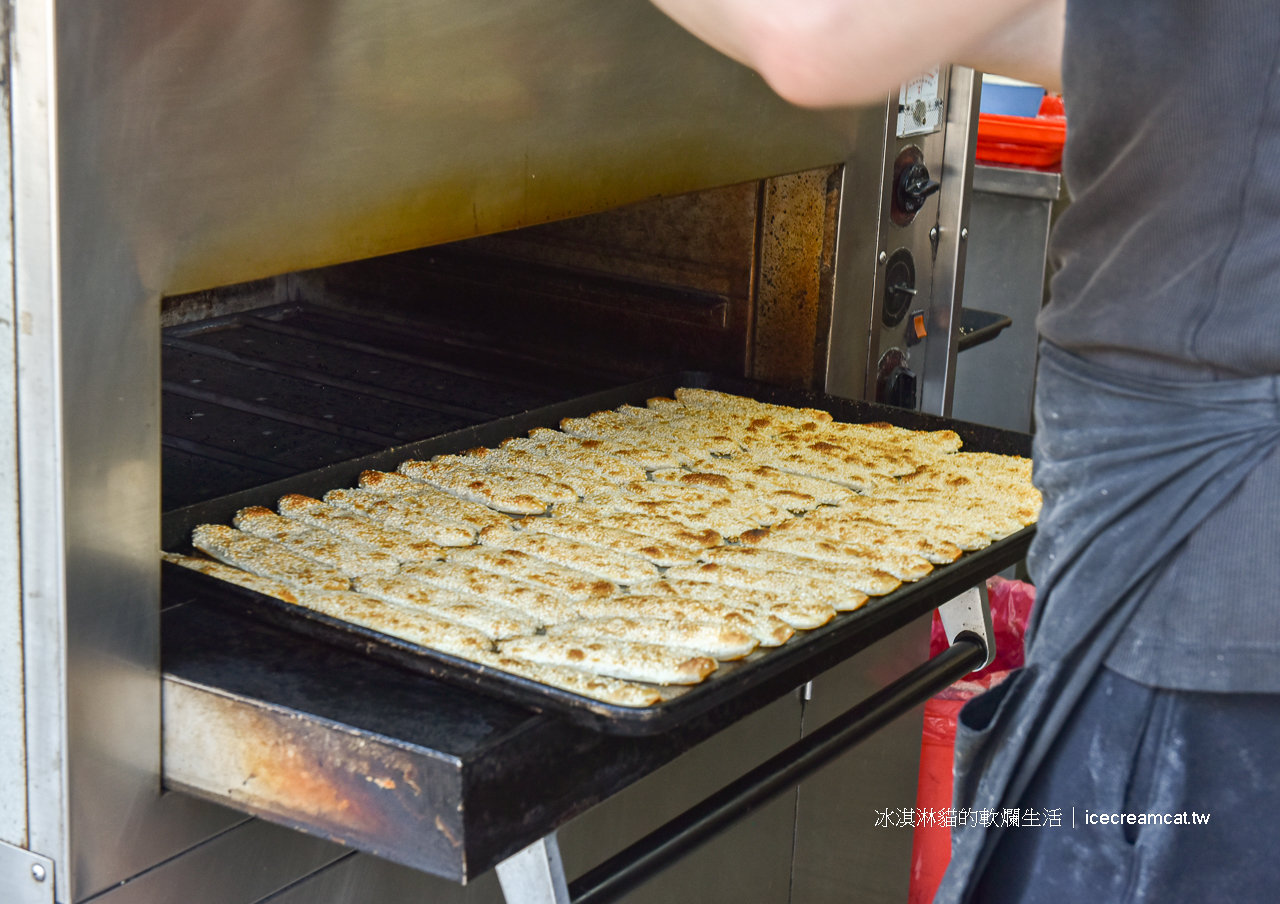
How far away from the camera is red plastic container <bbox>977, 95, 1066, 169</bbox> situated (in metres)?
4.13

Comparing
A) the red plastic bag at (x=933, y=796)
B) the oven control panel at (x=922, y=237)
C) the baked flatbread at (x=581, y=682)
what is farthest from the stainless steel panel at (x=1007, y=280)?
the baked flatbread at (x=581, y=682)

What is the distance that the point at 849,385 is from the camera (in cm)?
228

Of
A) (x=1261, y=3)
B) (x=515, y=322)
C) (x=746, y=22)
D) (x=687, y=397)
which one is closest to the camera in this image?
(x=1261, y=3)

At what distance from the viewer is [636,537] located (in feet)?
5.56

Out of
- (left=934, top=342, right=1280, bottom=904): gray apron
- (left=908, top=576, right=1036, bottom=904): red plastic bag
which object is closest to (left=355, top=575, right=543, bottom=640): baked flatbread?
(left=934, top=342, right=1280, bottom=904): gray apron

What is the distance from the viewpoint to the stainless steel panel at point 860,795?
234cm

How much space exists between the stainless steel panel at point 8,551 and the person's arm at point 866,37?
552 mm

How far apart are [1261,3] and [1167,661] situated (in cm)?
51

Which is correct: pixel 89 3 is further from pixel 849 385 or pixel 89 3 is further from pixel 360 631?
pixel 849 385

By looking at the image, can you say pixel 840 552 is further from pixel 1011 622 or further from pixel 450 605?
pixel 1011 622

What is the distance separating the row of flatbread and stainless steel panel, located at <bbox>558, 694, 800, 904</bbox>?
398 mm

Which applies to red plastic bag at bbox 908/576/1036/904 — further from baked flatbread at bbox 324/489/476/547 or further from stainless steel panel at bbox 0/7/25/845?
stainless steel panel at bbox 0/7/25/845

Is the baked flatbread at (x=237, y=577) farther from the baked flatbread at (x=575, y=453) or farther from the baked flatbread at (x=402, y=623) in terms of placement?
the baked flatbread at (x=575, y=453)

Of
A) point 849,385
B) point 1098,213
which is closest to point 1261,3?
point 1098,213
